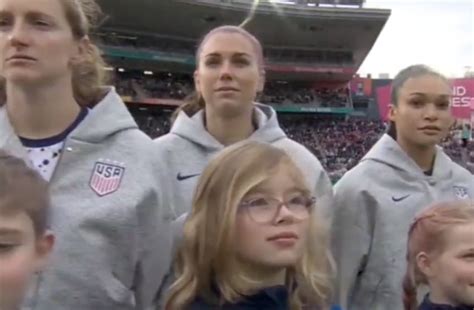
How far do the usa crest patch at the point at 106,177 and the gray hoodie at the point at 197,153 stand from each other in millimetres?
476

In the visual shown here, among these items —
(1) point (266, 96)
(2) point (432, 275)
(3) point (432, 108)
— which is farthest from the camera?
(1) point (266, 96)

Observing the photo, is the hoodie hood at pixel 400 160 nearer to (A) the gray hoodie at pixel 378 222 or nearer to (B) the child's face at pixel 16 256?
(A) the gray hoodie at pixel 378 222

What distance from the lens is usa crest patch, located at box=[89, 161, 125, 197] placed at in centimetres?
203

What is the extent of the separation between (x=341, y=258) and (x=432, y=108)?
71 centimetres

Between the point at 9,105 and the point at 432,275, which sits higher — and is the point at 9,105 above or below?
above

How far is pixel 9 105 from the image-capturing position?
82.6 inches

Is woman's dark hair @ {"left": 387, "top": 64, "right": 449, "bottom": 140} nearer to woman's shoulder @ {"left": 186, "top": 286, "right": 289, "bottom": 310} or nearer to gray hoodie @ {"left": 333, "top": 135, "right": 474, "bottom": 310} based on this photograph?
gray hoodie @ {"left": 333, "top": 135, "right": 474, "bottom": 310}

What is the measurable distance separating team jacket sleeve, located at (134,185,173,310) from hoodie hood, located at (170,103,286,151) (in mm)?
489

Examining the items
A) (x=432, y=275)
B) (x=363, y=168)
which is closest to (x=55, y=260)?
(x=432, y=275)

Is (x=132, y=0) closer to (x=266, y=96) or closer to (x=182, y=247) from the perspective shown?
(x=266, y=96)

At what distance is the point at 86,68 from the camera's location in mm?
2230

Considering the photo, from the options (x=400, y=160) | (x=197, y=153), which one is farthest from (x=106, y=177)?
(x=400, y=160)

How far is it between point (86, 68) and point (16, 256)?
964 mm

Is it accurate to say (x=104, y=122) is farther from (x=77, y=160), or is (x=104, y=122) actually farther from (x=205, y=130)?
(x=205, y=130)
